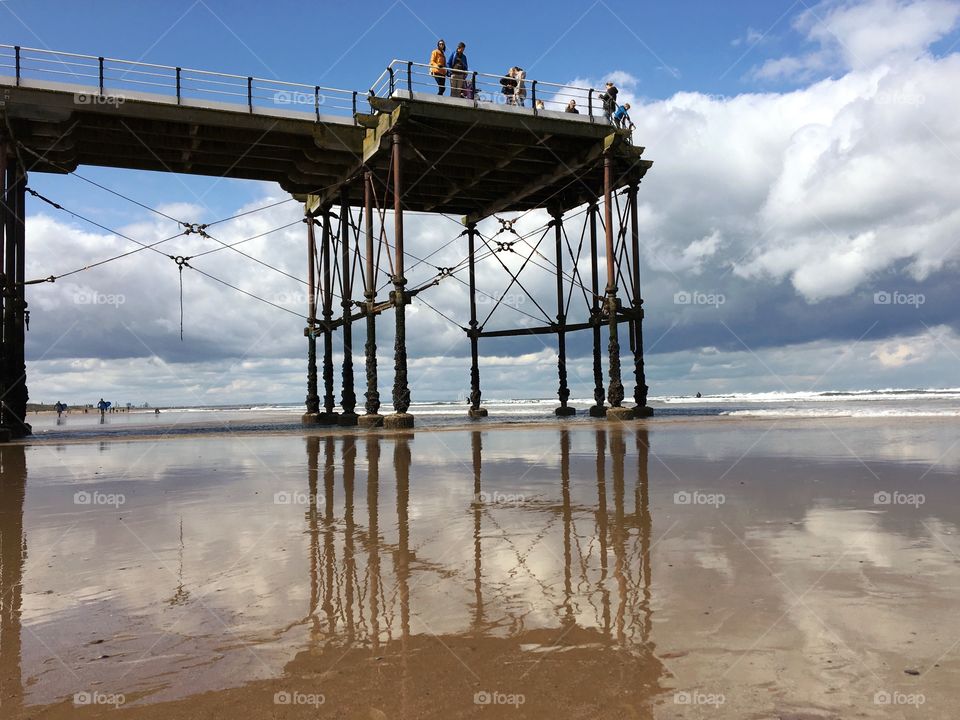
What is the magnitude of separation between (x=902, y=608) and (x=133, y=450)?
14599 millimetres

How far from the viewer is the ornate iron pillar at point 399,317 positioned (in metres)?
18.5

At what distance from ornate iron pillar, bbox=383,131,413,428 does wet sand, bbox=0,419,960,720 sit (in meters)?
10.9

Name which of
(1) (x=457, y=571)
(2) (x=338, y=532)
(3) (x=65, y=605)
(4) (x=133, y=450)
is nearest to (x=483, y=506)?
(2) (x=338, y=532)

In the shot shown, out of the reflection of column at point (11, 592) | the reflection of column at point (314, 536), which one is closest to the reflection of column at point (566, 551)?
the reflection of column at point (314, 536)

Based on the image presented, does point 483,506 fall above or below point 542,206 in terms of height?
below

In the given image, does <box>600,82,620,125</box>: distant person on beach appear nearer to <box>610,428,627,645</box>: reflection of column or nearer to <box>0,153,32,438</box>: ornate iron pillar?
<box>610,428,627,645</box>: reflection of column

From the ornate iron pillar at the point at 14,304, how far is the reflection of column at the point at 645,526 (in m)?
17.6

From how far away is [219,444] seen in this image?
15555mm

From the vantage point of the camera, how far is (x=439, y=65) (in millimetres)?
19969

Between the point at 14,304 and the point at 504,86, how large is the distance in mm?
16032

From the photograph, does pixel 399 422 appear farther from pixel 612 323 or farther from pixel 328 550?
pixel 328 550

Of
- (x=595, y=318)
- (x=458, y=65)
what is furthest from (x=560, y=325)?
(x=458, y=65)

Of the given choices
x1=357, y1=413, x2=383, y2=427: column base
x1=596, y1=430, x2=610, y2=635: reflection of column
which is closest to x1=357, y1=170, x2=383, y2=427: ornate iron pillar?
x1=357, y1=413, x2=383, y2=427: column base

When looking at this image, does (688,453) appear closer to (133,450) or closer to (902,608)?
(902,608)
